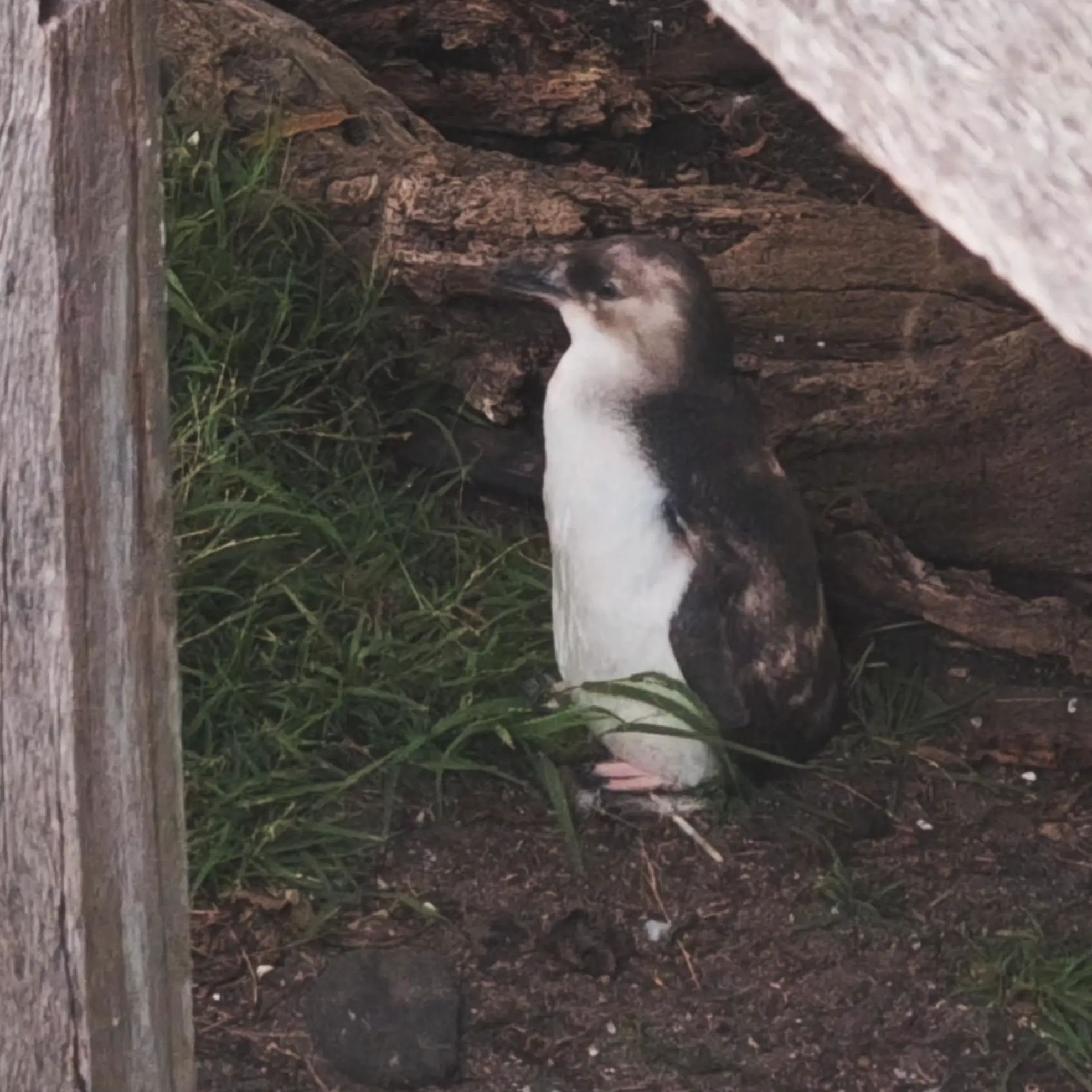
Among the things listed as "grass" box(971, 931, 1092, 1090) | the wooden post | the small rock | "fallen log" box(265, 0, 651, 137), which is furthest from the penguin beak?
the wooden post

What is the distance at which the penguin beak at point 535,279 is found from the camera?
2.37 meters

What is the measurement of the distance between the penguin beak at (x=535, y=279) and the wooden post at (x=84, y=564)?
4.06ft

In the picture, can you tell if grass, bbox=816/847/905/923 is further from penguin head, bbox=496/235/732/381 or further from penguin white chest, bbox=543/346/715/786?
penguin head, bbox=496/235/732/381

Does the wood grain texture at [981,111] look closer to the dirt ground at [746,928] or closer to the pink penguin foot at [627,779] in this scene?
the dirt ground at [746,928]

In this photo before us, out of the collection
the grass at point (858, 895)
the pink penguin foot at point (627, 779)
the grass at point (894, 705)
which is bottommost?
the grass at point (858, 895)

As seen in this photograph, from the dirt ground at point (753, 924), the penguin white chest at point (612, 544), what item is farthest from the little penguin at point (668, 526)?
the dirt ground at point (753, 924)

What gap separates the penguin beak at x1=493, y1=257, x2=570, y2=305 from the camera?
7.77 feet

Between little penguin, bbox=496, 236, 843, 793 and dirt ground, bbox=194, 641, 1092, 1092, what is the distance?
151 mm

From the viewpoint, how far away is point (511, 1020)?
207cm

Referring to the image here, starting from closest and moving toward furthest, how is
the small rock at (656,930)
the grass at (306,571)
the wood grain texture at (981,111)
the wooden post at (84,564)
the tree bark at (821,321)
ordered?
1. the wood grain texture at (981,111)
2. the wooden post at (84,564)
3. the small rock at (656,930)
4. the grass at (306,571)
5. the tree bark at (821,321)

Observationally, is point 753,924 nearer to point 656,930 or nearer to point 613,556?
point 656,930

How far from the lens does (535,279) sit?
2.38 metres

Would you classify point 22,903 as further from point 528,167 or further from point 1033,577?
point 1033,577

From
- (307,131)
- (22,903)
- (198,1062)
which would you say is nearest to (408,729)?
(198,1062)
